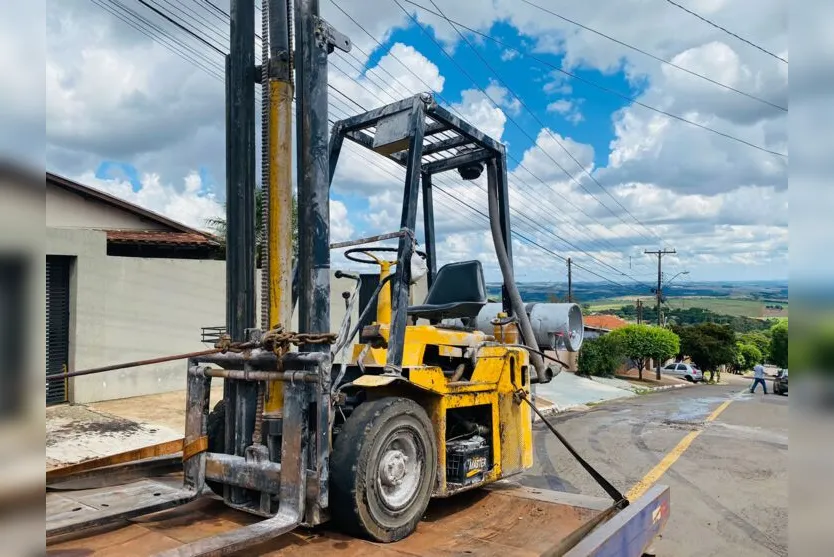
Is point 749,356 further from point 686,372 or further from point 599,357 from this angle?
point 599,357

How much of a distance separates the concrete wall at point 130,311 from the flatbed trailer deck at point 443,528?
7.04 metres

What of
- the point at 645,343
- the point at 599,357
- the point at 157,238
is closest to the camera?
the point at 157,238

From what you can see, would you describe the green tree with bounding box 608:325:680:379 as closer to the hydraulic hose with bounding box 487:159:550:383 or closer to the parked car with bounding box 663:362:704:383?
the parked car with bounding box 663:362:704:383

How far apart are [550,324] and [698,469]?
459 cm

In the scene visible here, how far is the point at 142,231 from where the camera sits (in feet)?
66.3

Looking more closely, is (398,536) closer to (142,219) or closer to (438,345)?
(438,345)

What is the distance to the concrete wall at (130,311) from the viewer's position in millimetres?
11648

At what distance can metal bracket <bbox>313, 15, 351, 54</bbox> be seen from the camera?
4151mm

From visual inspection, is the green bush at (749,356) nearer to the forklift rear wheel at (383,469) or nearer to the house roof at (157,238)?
the house roof at (157,238)

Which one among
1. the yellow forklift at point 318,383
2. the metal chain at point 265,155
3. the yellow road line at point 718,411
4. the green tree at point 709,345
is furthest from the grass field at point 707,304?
the metal chain at point 265,155

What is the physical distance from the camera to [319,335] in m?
3.91

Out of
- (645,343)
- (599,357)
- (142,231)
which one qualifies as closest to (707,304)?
(645,343)

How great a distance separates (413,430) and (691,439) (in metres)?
9.77

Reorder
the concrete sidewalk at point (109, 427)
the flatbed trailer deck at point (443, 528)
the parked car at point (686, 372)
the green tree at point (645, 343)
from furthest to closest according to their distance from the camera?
the parked car at point (686, 372) → the green tree at point (645, 343) → the concrete sidewalk at point (109, 427) → the flatbed trailer deck at point (443, 528)
